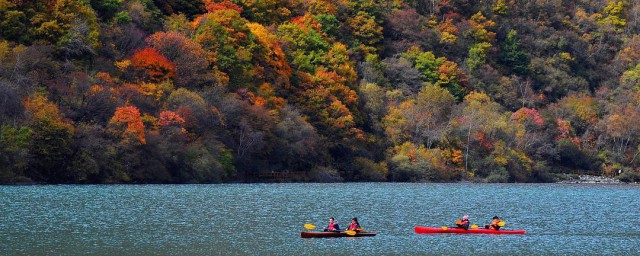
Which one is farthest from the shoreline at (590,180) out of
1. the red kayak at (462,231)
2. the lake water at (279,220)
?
the red kayak at (462,231)

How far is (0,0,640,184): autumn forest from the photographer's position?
8625cm

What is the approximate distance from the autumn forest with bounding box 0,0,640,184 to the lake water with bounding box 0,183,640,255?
256 inches

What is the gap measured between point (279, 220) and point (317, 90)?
5470 cm

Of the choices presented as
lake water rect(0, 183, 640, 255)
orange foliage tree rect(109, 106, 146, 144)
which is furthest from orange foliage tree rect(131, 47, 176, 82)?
lake water rect(0, 183, 640, 255)

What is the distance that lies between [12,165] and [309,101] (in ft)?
134

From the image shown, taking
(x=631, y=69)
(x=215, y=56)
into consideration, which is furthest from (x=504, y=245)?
(x=631, y=69)

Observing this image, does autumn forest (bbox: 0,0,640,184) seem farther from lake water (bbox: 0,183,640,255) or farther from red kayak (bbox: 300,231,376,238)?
red kayak (bbox: 300,231,376,238)

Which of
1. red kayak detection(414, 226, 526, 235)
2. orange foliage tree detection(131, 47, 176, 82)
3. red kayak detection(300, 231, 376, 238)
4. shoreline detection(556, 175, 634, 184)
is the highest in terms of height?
orange foliage tree detection(131, 47, 176, 82)

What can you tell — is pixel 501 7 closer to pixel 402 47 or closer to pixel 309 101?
pixel 402 47

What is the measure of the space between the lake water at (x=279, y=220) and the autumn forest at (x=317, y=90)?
6.50 m

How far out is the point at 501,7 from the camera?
160 meters

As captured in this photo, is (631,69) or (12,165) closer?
(12,165)

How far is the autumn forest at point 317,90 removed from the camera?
86250 mm

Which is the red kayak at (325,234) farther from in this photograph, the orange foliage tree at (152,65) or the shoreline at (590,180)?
the shoreline at (590,180)
